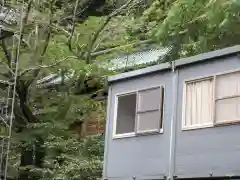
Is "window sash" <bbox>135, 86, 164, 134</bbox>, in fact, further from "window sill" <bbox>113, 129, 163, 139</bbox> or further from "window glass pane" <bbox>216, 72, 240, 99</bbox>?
"window glass pane" <bbox>216, 72, 240, 99</bbox>

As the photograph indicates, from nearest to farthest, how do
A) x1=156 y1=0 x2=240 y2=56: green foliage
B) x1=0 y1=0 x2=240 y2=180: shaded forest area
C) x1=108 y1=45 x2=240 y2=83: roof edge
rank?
1. x1=108 y1=45 x2=240 y2=83: roof edge
2. x1=156 y1=0 x2=240 y2=56: green foliage
3. x1=0 y1=0 x2=240 y2=180: shaded forest area

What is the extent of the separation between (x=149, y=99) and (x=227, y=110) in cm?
222

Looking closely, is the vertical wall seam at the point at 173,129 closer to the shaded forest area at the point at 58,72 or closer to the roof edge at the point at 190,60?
the roof edge at the point at 190,60

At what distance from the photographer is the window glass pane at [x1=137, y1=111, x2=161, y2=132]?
468 inches

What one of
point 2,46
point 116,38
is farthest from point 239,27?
point 2,46

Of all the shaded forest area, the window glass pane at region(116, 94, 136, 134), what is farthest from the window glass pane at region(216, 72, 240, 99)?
the shaded forest area

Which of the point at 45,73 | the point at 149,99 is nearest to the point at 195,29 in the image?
the point at 149,99

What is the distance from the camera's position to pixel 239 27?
12844mm

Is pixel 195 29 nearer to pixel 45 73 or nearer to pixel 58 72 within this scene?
pixel 58 72

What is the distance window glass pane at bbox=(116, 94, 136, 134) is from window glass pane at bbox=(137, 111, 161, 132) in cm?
38

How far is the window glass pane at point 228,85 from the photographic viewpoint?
1045 cm

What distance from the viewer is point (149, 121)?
12.1 m

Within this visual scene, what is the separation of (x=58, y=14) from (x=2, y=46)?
7.29ft

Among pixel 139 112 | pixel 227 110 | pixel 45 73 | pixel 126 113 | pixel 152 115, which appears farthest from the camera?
pixel 45 73
